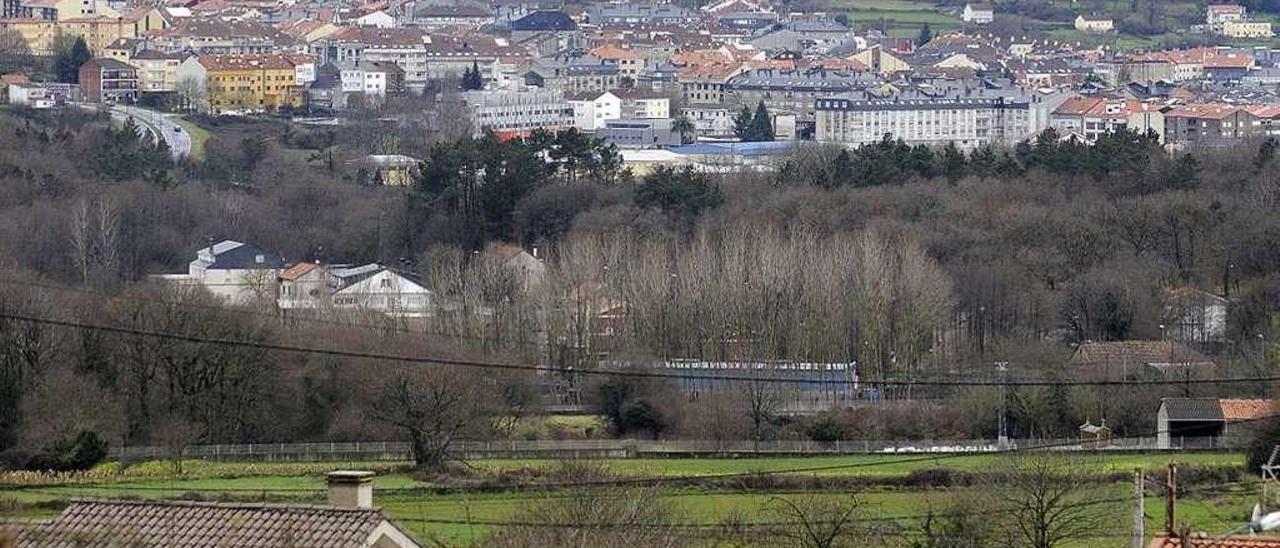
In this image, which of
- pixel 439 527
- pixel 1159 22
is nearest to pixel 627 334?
pixel 439 527

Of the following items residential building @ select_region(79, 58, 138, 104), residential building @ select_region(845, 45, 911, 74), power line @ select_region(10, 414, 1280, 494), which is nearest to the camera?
power line @ select_region(10, 414, 1280, 494)

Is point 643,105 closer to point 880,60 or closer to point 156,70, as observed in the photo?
point 156,70

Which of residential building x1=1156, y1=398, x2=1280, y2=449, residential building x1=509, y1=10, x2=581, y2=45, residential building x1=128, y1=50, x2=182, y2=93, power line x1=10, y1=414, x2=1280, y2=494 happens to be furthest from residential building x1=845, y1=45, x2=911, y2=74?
power line x1=10, y1=414, x2=1280, y2=494

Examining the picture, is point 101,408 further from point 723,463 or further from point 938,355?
point 938,355

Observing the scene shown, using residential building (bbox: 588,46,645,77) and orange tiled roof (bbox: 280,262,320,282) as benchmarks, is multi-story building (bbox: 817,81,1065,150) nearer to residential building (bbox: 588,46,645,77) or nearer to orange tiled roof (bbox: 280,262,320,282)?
residential building (bbox: 588,46,645,77)

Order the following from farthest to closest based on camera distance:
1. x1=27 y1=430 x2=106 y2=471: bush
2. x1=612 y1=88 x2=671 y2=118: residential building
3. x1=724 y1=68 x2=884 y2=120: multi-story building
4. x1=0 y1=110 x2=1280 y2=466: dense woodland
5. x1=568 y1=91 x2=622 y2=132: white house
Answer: x1=724 y1=68 x2=884 y2=120: multi-story building → x1=612 y1=88 x2=671 y2=118: residential building → x1=568 y1=91 x2=622 y2=132: white house → x1=0 y1=110 x2=1280 y2=466: dense woodland → x1=27 y1=430 x2=106 y2=471: bush

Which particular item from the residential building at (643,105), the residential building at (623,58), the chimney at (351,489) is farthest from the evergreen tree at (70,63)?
the chimney at (351,489)

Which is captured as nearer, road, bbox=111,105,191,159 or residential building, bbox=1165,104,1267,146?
road, bbox=111,105,191,159

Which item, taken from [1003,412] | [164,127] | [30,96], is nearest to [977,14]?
[30,96]
